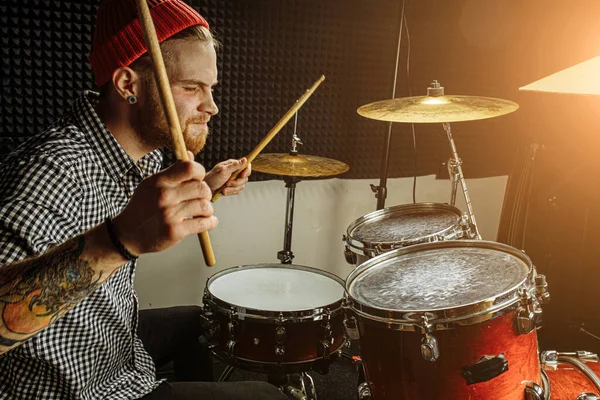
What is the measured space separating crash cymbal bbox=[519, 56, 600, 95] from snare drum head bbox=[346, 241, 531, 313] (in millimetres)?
1580

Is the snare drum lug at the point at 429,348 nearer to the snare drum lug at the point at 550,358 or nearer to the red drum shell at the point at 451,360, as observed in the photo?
the red drum shell at the point at 451,360

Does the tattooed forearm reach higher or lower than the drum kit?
higher

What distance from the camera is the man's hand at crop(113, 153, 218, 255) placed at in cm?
87

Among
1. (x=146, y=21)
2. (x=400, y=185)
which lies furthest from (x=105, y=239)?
(x=400, y=185)

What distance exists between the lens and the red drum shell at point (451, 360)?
4.67 feet

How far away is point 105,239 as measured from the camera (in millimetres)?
928

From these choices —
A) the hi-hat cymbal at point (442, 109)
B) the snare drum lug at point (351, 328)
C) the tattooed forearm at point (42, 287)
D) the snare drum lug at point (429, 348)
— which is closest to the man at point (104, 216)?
the tattooed forearm at point (42, 287)

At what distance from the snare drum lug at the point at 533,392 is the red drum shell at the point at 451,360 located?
2cm

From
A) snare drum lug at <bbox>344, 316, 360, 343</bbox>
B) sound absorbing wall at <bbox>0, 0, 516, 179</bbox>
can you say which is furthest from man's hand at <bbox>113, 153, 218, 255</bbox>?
sound absorbing wall at <bbox>0, 0, 516, 179</bbox>

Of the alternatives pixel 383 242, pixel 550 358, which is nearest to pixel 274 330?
pixel 383 242

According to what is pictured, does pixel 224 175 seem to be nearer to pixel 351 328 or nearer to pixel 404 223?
pixel 351 328

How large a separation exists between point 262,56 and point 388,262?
53.5 inches

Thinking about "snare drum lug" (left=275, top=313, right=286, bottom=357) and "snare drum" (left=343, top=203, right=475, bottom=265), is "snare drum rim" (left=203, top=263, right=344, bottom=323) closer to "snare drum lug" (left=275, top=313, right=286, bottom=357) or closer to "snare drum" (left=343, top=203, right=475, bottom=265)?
"snare drum lug" (left=275, top=313, right=286, bottom=357)

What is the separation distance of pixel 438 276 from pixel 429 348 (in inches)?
13.9
